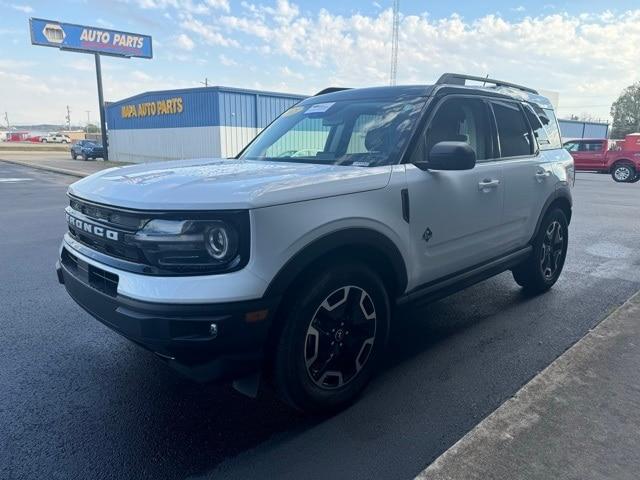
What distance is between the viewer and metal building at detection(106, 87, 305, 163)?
2223 cm

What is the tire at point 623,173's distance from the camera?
20234mm

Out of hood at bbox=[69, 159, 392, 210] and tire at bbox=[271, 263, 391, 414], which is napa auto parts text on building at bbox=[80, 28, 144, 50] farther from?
tire at bbox=[271, 263, 391, 414]

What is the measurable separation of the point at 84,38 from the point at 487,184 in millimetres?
33913

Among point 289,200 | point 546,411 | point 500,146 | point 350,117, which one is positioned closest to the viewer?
point 289,200

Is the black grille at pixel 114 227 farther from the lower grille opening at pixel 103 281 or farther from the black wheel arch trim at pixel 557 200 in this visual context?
the black wheel arch trim at pixel 557 200

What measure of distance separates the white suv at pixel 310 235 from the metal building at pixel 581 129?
4260 cm

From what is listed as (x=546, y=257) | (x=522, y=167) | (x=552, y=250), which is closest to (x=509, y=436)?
(x=522, y=167)

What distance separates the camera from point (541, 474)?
222 centimetres

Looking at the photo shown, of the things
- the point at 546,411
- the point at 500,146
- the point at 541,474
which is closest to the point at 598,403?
the point at 546,411

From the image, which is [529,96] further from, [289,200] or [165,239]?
[165,239]

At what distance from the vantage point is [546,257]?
485 centimetres

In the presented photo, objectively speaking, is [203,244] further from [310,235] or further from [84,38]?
[84,38]

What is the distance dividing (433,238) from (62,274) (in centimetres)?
240

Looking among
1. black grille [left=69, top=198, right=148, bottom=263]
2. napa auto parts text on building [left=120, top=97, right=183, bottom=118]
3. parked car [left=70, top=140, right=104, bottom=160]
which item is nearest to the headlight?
black grille [left=69, top=198, right=148, bottom=263]
